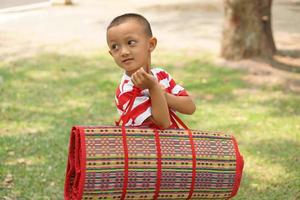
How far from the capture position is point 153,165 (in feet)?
9.48

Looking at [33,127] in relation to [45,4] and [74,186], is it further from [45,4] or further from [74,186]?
[45,4]

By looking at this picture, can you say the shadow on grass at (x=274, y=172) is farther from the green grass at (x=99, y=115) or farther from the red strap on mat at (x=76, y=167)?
the red strap on mat at (x=76, y=167)

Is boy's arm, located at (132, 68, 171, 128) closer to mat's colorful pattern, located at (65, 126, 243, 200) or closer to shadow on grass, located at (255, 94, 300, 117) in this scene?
mat's colorful pattern, located at (65, 126, 243, 200)

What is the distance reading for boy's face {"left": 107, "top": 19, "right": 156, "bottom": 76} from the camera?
291 cm

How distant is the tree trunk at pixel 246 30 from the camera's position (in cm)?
858

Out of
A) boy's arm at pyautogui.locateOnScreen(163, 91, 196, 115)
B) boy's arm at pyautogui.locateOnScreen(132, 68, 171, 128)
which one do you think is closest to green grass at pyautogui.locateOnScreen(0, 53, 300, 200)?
boy's arm at pyautogui.locateOnScreen(163, 91, 196, 115)

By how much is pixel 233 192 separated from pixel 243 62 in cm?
579

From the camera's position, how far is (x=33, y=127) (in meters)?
6.32

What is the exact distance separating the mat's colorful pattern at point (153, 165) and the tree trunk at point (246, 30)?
569 centimetres

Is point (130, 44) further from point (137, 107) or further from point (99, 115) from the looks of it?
point (99, 115)

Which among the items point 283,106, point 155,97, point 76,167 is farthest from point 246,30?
point 76,167

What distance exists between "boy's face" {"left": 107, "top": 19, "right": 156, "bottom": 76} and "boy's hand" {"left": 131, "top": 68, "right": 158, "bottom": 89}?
6.6 inches

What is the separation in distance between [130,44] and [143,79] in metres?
0.27

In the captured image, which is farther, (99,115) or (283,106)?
(283,106)
